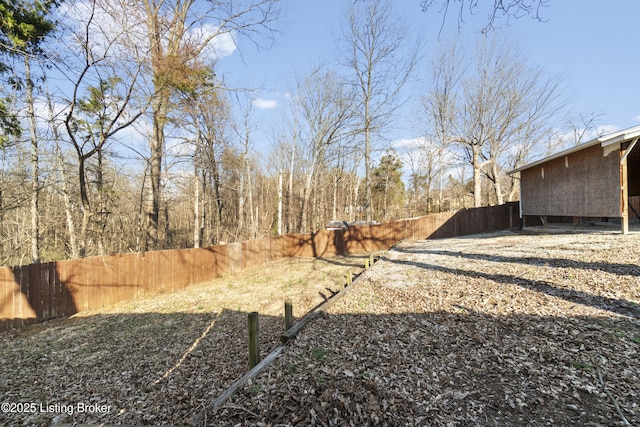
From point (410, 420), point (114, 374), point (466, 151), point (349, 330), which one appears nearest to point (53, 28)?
point (114, 374)

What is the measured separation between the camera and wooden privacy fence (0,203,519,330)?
21.0ft

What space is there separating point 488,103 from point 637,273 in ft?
61.2

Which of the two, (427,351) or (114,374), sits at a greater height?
(427,351)

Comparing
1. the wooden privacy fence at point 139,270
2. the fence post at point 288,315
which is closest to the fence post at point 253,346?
the fence post at point 288,315

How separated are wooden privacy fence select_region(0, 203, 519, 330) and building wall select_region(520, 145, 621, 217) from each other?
5950 mm

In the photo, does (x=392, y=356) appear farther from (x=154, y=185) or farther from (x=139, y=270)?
(x=154, y=185)

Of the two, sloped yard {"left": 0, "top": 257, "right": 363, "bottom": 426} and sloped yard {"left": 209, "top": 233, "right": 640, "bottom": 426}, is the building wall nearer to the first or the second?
sloped yard {"left": 209, "top": 233, "right": 640, "bottom": 426}

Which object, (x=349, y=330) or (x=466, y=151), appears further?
(x=466, y=151)

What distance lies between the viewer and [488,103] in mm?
19719

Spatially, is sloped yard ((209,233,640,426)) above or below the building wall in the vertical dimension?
below

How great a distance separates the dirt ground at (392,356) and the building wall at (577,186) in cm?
254

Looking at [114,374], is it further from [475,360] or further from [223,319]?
[475,360]

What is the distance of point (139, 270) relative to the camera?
8336 mm

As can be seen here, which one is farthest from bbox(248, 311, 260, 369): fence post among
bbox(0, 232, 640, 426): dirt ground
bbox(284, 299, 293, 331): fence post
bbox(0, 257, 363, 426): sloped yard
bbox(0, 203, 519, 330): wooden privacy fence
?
bbox(0, 203, 519, 330): wooden privacy fence
